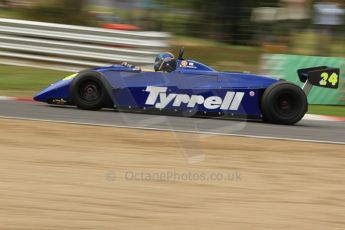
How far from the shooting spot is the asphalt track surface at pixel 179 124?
8141mm

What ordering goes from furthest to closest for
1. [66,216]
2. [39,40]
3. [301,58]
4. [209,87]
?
1. [39,40]
2. [301,58]
3. [209,87]
4. [66,216]

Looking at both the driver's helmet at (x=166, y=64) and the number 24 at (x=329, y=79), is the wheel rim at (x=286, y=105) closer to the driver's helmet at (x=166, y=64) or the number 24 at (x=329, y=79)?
the number 24 at (x=329, y=79)

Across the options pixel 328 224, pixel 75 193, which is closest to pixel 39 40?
pixel 75 193

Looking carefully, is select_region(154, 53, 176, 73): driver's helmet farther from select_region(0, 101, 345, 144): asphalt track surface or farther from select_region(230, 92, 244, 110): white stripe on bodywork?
select_region(230, 92, 244, 110): white stripe on bodywork

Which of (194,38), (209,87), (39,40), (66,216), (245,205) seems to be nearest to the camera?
(66,216)

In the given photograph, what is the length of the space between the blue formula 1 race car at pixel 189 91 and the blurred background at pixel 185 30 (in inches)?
189

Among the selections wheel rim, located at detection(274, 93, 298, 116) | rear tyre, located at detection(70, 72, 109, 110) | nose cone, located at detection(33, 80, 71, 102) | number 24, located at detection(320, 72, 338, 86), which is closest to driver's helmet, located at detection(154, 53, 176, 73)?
rear tyre, located at detection(70, 72, 109, 110)

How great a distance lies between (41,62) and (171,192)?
985 centimetres

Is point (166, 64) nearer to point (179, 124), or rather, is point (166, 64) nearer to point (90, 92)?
point (179, 124)

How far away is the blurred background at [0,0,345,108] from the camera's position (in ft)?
46.1

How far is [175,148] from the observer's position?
6.93 meters

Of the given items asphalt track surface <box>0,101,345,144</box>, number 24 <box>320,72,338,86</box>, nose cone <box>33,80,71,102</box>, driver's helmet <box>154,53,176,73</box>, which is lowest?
asphalt track surface <box>0,101,345,144</box>

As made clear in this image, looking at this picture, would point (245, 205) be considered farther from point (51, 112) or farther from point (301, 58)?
point (301, 58)

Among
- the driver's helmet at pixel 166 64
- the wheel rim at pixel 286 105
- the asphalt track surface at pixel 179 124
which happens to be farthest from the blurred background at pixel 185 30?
the wheel rim at pixel 286 105
